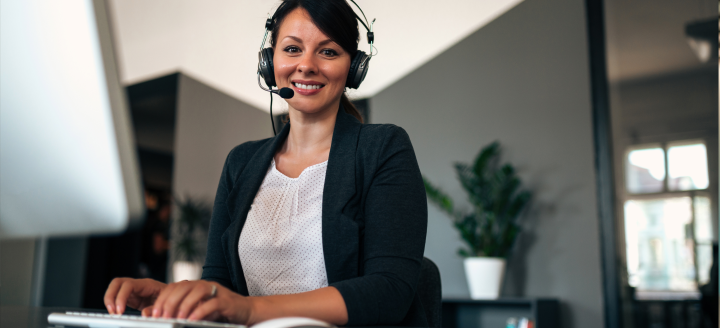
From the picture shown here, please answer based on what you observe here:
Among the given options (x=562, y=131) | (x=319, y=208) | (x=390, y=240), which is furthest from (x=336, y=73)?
(x=562, y=131)

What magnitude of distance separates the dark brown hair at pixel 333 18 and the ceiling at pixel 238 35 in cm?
214

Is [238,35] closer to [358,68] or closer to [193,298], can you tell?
[358,68]

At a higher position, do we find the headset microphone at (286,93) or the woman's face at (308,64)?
the woman's face at (308,64)

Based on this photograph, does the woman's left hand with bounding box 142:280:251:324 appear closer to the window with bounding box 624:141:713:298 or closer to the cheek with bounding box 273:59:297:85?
the cheek with bounding box 273:59:297:85

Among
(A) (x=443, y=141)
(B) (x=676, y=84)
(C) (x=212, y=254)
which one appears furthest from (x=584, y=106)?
(C) (x=212, y=254)

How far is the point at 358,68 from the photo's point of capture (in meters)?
1.26

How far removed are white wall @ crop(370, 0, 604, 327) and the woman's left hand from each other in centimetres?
307

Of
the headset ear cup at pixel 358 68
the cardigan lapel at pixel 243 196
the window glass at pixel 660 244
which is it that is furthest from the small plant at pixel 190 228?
the headset ear cup at pixel 358 68

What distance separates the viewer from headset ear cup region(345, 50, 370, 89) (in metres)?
1.26

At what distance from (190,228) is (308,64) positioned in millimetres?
4118

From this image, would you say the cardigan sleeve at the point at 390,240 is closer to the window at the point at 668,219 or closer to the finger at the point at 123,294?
the finger at the point at 123,294

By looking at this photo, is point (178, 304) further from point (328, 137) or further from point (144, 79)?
point (144, 79)

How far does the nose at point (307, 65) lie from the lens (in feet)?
3.95

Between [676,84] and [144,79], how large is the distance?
4.83 metres
